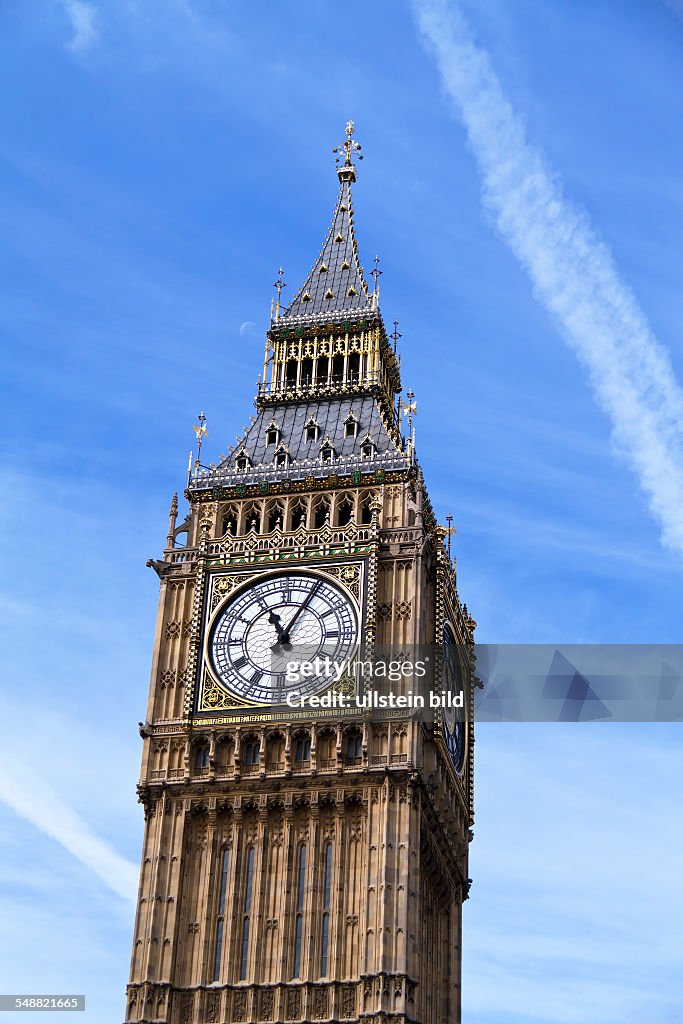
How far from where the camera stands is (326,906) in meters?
64.0

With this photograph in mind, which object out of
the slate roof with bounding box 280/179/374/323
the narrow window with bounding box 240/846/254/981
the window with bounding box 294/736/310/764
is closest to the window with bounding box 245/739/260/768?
the window with bounding box 294/736/310/764

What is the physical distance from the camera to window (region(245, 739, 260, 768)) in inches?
2633

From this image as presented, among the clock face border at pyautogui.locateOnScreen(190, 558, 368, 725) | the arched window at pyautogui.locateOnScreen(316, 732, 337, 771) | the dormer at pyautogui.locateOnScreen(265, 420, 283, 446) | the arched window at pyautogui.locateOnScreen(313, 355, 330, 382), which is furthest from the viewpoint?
the arched window at pyautogui.locateOnScreen(313, 355, 330, 382)

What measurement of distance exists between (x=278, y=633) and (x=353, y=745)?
499 centimetres

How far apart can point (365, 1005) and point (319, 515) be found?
18816mm

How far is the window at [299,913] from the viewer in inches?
2489

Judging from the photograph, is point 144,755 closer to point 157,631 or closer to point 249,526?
point 157,631

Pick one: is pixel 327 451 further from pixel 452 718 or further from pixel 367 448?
pixel 452 718

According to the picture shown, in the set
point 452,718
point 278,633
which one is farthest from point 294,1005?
point 278,633

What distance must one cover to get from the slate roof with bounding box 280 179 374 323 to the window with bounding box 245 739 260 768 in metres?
21.9

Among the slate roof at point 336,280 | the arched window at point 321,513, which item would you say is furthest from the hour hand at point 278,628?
the slate roof at point 336,280

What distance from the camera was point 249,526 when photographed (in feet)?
240

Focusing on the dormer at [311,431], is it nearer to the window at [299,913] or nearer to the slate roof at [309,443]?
the slate roof at [309,443]

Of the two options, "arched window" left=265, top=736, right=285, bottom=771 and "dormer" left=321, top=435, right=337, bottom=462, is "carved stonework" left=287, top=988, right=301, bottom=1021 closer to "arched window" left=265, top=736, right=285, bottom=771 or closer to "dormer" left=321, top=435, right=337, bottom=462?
"arched window" left=265, top=736, right=285, bottom=771
